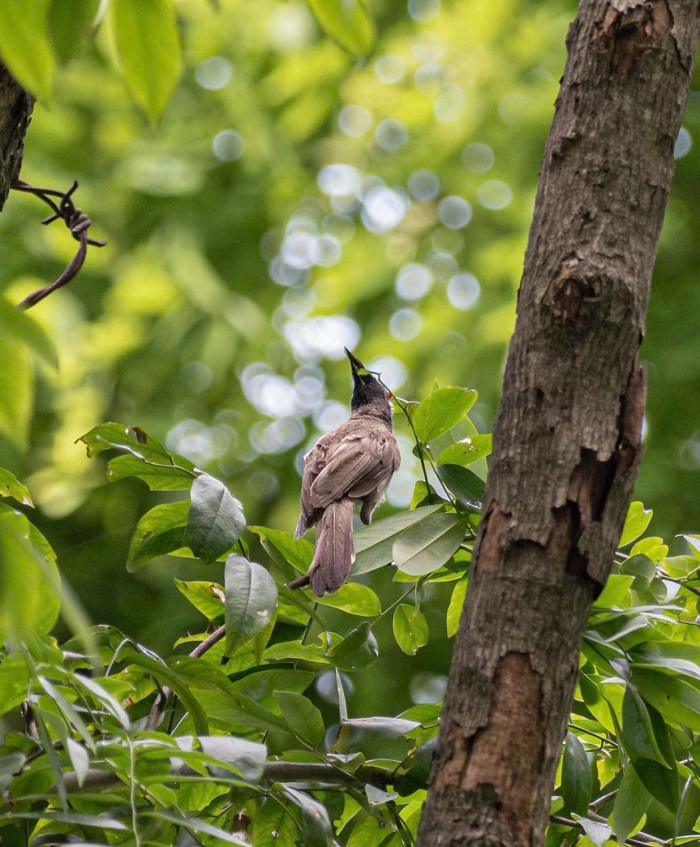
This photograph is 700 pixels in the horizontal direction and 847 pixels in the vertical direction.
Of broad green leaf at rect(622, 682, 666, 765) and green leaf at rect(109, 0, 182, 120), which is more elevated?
green leaf at rect(109, 0, 182, 120)

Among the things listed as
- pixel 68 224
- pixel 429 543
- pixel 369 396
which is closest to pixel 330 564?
pixel 429 543

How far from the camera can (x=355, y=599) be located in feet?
6.96

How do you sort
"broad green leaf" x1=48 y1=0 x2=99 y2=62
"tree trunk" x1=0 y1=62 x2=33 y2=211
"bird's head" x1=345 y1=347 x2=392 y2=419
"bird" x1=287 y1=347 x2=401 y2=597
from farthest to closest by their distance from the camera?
"bird's head" x1=345 y1=347 x2=392 y2=419 < "bird" x1=287 y1=347 x2=401 y2=597 < "tree trunk" x1=0 y1=62 x2=33 y2=211 < "broad green leaf" x1=48 y1=0 x2=99 y2=62

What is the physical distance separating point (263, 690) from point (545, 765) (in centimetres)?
74

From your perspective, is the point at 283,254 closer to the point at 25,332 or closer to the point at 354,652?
the point at 354,652

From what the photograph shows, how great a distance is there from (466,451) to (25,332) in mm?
1418

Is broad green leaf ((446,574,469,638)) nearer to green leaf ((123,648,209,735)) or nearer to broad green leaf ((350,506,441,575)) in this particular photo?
broad green leaf ((350,506,441,575))

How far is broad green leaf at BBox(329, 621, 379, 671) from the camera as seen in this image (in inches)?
71.1

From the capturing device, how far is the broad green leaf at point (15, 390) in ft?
2.55

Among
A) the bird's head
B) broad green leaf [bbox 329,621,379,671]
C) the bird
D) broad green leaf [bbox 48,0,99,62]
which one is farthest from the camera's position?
the bird's head

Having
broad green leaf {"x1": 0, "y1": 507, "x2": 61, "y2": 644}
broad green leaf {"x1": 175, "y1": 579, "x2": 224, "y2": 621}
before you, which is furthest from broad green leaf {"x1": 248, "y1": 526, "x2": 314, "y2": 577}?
broad green leaf {"x1": 0, "y1": 507, "x2": 61, "y2": 644}

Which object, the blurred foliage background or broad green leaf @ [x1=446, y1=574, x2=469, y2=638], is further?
the blurred foliage background

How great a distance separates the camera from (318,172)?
6.76 meters

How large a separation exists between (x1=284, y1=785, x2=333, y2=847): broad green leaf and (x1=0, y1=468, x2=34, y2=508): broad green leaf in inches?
30.3
